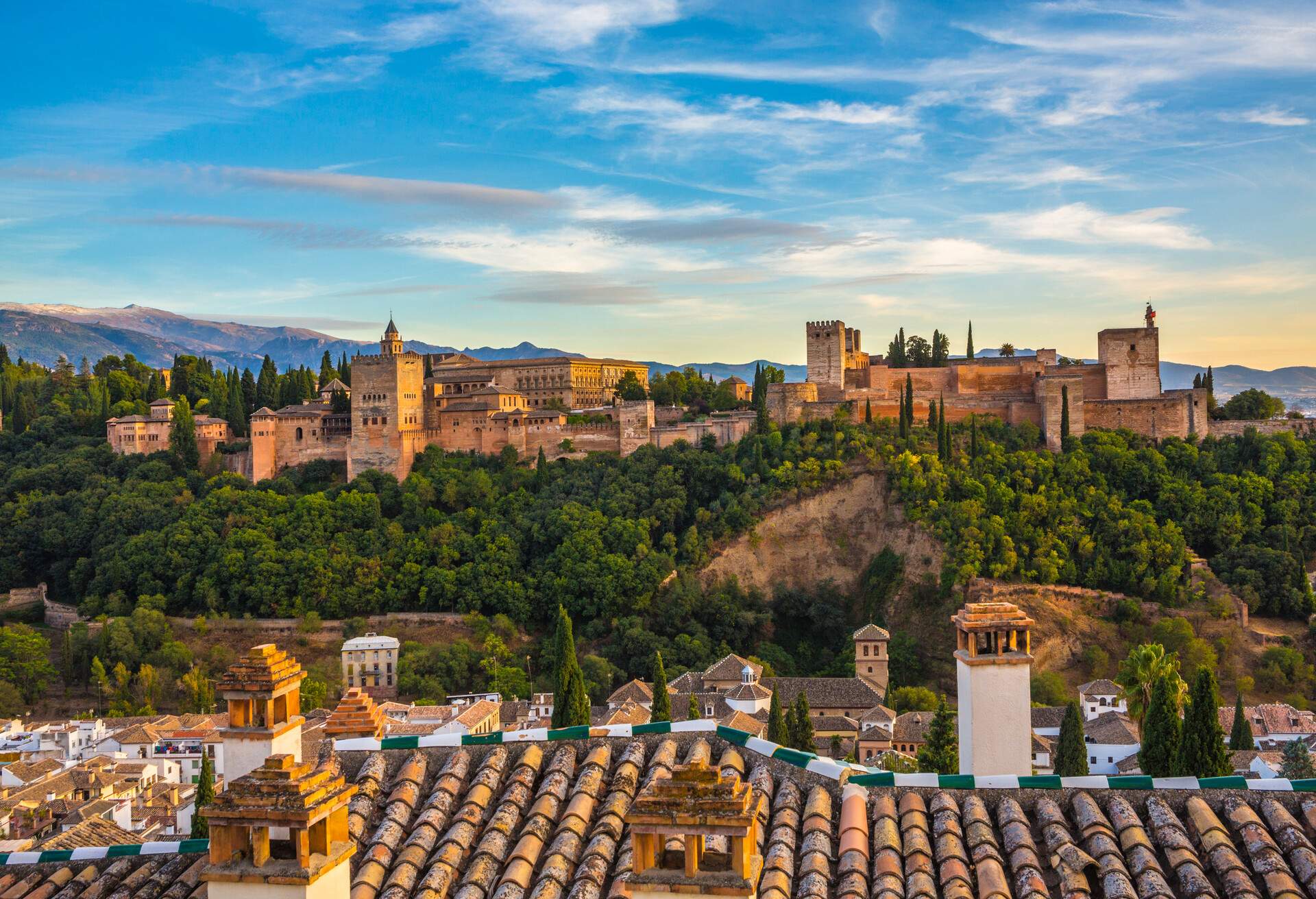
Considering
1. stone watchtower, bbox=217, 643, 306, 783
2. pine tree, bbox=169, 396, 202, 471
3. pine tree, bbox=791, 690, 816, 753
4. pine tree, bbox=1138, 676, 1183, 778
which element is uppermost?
pine tree, bbox=169, 396, 202, 471

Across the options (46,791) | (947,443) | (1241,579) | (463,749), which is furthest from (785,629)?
(463,749)

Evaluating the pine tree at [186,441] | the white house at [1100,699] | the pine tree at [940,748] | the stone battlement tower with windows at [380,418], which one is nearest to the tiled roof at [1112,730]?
the white house at [1100,699]

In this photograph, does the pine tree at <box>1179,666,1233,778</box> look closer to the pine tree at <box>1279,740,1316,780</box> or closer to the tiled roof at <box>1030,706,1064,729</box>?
the pine tree at <box>1279,740,1316,780</box>

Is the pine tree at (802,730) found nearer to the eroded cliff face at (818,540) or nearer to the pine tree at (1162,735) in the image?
the pine tree at (1162,735)

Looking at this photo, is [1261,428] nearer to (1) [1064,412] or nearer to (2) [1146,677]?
(1) [1064,412]

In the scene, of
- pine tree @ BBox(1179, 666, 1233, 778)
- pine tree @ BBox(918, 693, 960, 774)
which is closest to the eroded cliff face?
pine tree @ BBox(918, 693, 960, 774)

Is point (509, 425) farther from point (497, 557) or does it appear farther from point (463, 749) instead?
point (463, 749)
